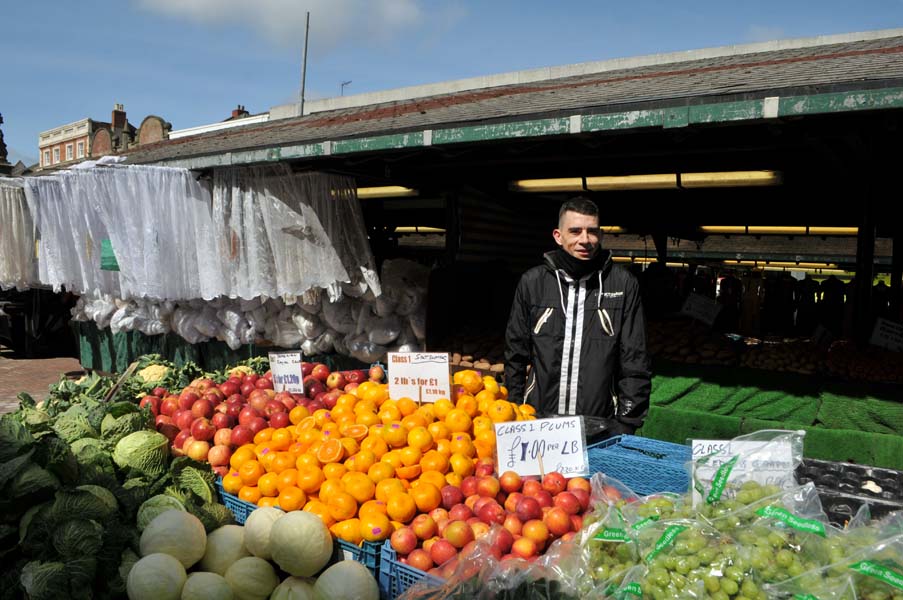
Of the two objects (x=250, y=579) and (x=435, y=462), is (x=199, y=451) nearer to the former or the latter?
(x=250, y=579)

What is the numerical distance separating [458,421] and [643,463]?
36.8 inches

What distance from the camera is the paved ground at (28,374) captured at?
8.84 m

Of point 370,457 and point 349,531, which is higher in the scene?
point 370,457

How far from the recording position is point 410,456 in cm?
289

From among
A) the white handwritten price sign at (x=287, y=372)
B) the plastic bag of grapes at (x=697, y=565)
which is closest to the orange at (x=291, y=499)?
the white handwritten price sign at (x=287, y=372)

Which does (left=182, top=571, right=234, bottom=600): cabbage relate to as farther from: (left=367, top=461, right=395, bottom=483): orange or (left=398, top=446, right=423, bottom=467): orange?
(left=398, top=446, right=423, bottom=467): orange

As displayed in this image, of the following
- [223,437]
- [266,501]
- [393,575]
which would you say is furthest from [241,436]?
[393,575]

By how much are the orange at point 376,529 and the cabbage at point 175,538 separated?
678 millimetres

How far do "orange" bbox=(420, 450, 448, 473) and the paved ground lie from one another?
763cm

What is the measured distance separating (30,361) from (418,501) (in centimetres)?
1267

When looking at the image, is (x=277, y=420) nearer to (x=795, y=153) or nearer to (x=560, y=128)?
(x=560, y=128)

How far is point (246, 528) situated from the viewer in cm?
258

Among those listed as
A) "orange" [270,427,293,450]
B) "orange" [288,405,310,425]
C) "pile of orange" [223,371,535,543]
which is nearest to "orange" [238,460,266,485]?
"pile of orange" [223,371,535,543]

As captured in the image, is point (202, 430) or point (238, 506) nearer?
point (238, 506)
